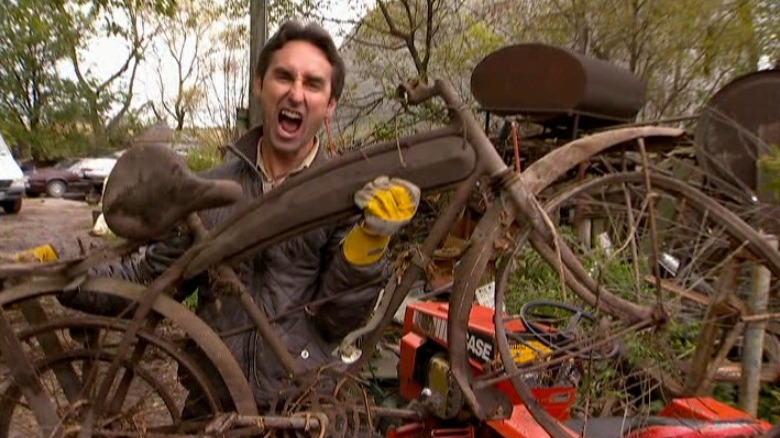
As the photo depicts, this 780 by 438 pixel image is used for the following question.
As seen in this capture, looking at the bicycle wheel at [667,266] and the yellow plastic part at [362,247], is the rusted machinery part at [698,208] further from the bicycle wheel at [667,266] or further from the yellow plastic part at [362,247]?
the yellow plastic part at [362,247]

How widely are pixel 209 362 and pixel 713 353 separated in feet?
7.18

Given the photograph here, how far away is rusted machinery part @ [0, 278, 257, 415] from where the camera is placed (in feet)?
6.86

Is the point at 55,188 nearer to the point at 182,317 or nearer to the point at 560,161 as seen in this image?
the point at 182,317

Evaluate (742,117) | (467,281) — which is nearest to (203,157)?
(742,117)

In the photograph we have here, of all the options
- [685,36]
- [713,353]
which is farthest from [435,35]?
[713,353]

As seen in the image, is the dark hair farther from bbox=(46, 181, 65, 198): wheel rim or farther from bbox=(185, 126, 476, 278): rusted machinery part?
Answer: bbox=(46, 181, 65, 198): wheel rim

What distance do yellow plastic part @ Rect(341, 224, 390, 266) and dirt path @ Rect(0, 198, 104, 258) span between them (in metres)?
9.11

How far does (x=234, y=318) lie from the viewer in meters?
2.30

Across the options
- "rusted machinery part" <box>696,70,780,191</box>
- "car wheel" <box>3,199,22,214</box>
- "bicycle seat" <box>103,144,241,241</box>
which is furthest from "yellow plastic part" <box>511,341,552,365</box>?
"car wheel" <box>3,199,22,214</box>

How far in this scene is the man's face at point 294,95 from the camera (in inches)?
91.6

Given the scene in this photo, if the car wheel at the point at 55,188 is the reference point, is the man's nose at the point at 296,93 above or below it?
above

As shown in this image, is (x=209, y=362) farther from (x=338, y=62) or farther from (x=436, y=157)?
(x=338, y=62)

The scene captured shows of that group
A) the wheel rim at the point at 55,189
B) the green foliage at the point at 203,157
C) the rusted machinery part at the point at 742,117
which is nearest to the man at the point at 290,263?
the rusted machinery part at the point at 742,117

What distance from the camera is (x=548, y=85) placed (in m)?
6.89
